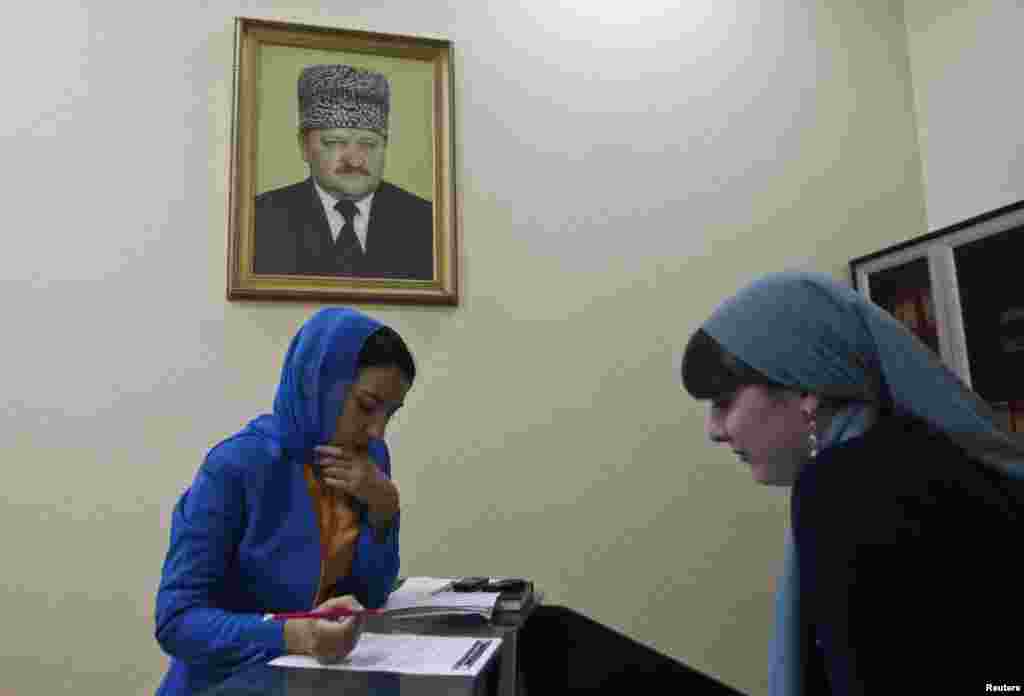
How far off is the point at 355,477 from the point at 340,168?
3.59ft

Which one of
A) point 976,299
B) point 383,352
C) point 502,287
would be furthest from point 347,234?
point 976,299

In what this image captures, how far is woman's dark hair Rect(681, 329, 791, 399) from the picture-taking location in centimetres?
82

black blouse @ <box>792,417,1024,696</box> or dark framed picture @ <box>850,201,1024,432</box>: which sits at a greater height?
dark framed picture @ <box>850,201,1024,432</box>

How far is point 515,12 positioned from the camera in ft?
6.85

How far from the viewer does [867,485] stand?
63 centimetres

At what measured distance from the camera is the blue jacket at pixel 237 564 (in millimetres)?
924

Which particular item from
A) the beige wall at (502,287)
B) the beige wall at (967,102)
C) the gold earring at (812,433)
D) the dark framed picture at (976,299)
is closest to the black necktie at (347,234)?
the beige wall at (502,287)

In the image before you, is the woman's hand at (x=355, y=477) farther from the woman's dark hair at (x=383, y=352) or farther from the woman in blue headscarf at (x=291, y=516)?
the woman's dark hair at (x=383, y=352)

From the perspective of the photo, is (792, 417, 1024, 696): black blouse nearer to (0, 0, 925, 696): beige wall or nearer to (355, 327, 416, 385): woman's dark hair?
(355, 327, 416, 385): woman's dark hair

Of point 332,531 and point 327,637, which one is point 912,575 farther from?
point 332,531

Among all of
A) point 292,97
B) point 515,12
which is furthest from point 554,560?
point 515,12

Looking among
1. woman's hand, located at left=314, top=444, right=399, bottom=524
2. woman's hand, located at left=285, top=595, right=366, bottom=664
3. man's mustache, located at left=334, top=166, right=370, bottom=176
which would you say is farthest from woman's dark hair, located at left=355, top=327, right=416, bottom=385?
man's mustache, located at left=334, top=166, right=370, bottom=176

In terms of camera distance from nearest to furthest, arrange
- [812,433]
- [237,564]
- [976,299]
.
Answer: [812,433] → [237,564] → [976,299]

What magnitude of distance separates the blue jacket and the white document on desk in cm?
13
